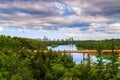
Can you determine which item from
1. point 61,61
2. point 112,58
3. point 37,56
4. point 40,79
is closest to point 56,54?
point 61,61

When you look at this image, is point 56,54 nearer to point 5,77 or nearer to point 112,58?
point 5,77

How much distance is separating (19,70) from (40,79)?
29.9 feet

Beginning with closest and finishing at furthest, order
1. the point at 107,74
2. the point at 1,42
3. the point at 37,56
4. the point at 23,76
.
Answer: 1. the point at 107,74
2. the point at 23,76
3. the point at 37,56
4. the point at 1,42

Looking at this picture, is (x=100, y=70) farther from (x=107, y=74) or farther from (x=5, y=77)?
(x=5, y=77)

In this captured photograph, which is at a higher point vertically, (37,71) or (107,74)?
(107,74)

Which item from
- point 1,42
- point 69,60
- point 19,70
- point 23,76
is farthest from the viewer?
point 1,42

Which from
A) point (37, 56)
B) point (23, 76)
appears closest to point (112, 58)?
point (23, 76)

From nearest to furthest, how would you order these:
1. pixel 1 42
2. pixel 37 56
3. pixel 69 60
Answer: pixel 37 56 → pixel 69 60 → pixel 1 42

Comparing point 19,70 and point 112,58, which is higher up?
point 112,58

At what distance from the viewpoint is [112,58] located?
41.4 meters

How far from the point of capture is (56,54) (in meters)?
142

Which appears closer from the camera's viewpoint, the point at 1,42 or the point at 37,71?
the point at 37,71

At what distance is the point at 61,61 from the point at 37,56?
19.7m

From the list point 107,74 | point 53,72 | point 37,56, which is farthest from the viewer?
point 37,56
